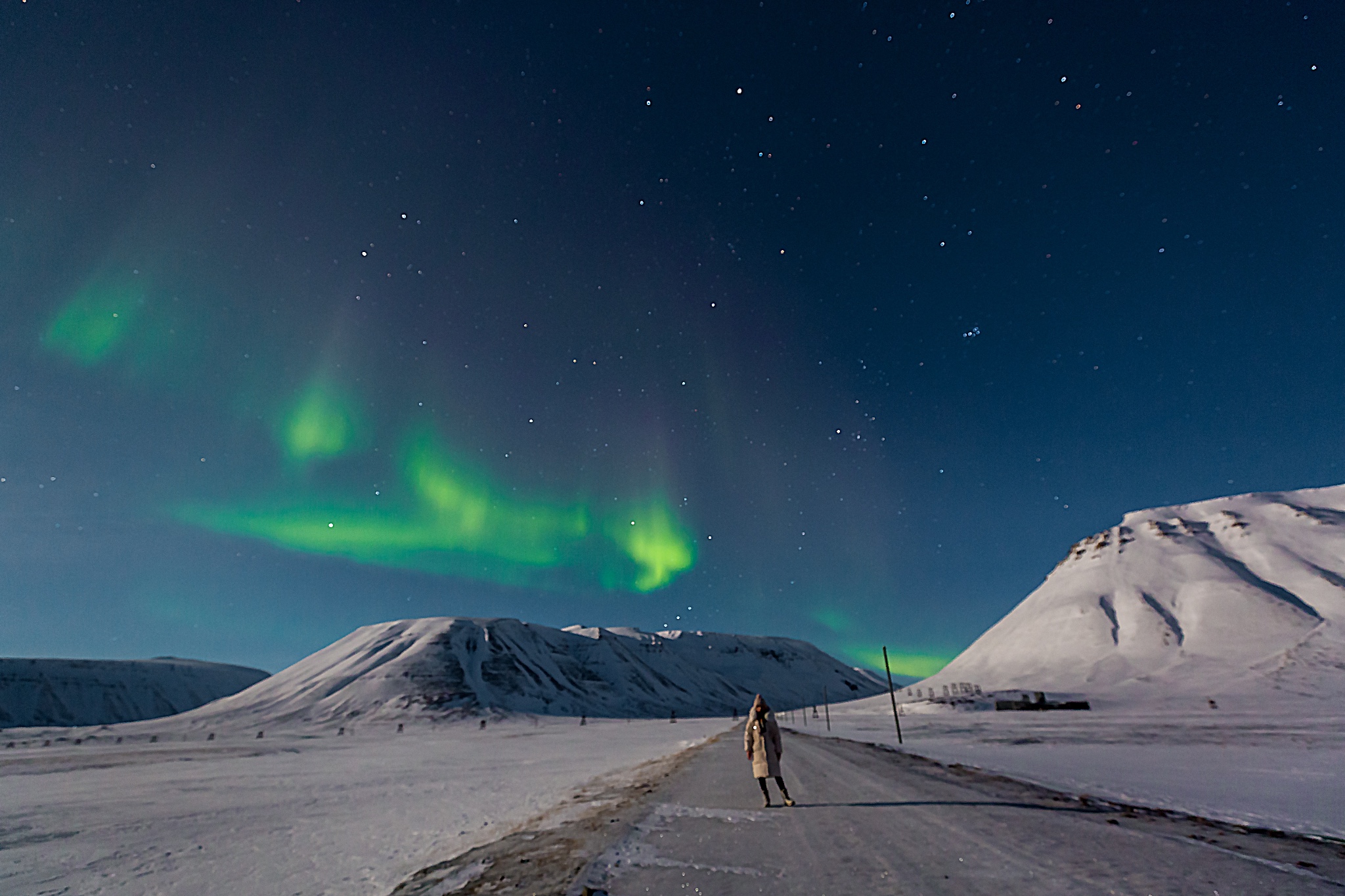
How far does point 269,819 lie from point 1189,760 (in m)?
26.3

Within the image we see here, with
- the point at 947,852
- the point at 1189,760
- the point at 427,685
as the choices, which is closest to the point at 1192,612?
the point at 1189,760

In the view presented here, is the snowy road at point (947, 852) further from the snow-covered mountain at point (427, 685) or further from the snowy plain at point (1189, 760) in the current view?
the snow-covered mountain at point (427, 685)

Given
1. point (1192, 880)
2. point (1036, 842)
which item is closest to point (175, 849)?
point (1036, 842)

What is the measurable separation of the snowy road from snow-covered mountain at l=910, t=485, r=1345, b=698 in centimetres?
10678

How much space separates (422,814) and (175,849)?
4.40 m

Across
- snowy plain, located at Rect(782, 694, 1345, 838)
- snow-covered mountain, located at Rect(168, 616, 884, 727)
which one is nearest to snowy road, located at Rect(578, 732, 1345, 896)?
snowy plain, located at Rect(782, 694, 1345, 838)

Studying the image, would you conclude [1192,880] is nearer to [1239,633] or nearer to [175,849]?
[175,849]

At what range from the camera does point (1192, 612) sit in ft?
398

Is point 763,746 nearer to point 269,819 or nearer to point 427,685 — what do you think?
point 269,819

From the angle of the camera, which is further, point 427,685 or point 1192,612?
point 427,685

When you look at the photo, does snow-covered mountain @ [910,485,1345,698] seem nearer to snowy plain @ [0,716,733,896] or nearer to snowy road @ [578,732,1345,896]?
snowy plain @ [0,716,733,896]

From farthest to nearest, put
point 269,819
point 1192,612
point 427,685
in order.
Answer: point 427,685
point 1192,612
point 269,819

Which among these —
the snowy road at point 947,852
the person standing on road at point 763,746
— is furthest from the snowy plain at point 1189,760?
the person standing on road at point 763,746

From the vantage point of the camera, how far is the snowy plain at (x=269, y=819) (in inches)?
339
